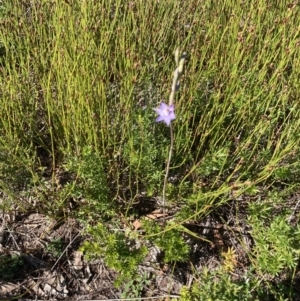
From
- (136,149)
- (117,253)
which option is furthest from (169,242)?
(136,149)

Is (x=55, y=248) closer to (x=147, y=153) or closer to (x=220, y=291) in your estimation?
(x=147, y=153)

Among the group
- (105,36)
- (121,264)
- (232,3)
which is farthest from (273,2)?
(121,264)

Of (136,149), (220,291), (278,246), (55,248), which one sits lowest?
(55,248)

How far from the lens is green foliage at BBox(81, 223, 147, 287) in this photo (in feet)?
5.94

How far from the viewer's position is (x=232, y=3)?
2859 millimetres

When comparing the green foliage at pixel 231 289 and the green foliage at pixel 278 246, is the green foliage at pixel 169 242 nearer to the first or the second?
the green foliage at pixel 231 289

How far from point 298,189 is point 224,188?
28.7 inches

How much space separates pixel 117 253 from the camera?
5.96ft

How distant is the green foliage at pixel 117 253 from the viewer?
1.81 m

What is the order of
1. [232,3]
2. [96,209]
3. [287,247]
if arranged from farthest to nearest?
[232,3] < [96,209] < [287,247]

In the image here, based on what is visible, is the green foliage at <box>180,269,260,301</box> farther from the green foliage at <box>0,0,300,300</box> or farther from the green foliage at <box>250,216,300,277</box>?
the green foliage at <box>250,216,300,277</box>

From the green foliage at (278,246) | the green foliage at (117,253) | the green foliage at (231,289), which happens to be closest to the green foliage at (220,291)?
the green foliage at (231,289)

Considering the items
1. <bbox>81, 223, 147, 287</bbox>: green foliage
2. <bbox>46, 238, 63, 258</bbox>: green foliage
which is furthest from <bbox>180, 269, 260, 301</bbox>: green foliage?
<bbox>46, 238, 63, 258</bbox>: green foliage

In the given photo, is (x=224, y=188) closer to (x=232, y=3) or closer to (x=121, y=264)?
(x=121, y=264)
